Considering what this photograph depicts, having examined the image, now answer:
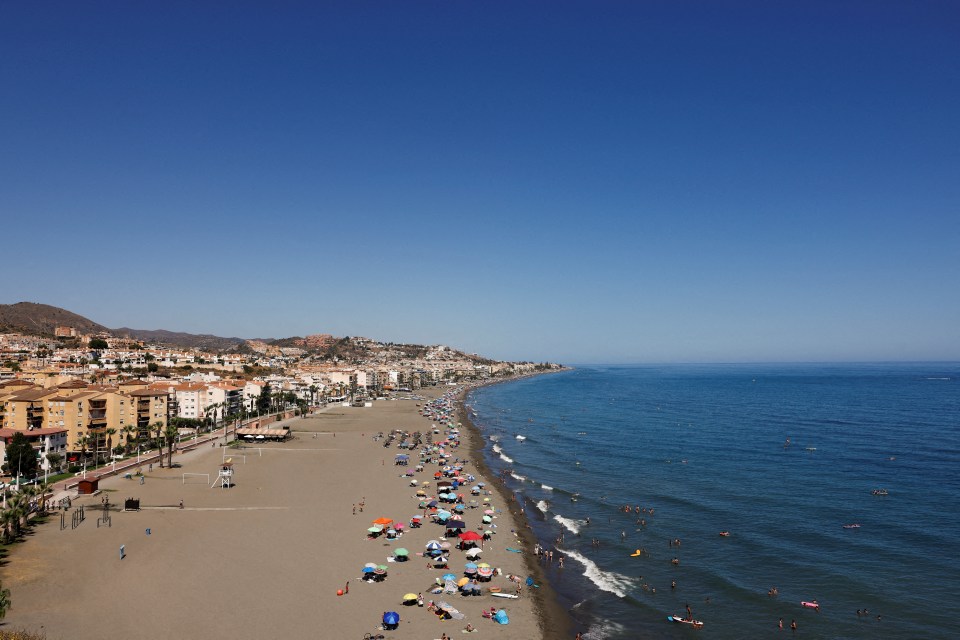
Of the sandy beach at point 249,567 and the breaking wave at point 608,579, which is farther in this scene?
the breaking wave at point 608,579

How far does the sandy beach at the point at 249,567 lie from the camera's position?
809 inches

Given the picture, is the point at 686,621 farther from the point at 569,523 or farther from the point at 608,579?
the point at 569,523

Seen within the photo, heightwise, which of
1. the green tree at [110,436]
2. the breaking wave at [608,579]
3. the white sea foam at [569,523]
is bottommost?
the breaking wave at [608,579]

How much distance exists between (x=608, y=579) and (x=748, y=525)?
492 inches

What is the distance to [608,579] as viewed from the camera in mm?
26531

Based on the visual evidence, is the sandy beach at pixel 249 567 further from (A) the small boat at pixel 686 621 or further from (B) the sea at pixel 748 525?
(A) the small boat at pixel 686 621

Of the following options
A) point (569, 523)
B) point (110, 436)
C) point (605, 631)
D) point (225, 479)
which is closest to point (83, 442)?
point (110, 436)

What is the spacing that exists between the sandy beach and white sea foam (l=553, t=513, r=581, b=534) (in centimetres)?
301

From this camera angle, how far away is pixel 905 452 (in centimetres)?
5531

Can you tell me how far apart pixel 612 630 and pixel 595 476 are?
1028 inches

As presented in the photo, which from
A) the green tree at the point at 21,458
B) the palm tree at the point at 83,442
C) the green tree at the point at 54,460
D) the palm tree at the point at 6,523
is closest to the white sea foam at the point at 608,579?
the palm tree at the point at 6,523

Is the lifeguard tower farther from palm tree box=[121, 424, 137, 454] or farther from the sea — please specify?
the sea

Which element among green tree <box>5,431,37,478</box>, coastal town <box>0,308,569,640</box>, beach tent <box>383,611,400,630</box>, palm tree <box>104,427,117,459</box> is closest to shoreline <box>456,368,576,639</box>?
coastal town <box>0,308,569,640</box>

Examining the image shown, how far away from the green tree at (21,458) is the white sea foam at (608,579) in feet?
129
